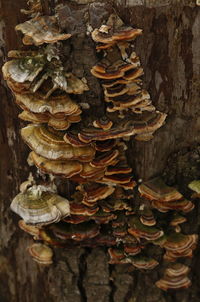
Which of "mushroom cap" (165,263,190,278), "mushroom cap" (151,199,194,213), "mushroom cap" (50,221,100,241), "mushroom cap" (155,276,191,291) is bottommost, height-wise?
"mushroom cap" (155,276,191,291)

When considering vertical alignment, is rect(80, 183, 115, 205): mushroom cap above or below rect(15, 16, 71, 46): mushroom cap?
below

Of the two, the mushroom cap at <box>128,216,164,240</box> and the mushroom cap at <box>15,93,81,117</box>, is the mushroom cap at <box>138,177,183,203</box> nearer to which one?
the mushroom cap at <box>128,216,164,240</box>

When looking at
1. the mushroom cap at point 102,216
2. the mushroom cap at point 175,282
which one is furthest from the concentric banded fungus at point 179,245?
the mushroom cap at point 102,216

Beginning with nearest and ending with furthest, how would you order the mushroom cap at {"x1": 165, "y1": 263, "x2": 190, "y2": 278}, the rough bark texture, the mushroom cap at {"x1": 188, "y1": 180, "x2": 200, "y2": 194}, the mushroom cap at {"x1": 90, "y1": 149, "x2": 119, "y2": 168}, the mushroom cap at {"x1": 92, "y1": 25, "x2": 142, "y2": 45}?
the mushroom cap at {"x1": 92, "y1": 25, "x2": 142, "y2": 45}, the rough bark texture, the mushroom cap at {"x1": 90, "y1": 149, "x2": 119, "y2": 168}, the mushroom cap at {"x1": 188, "y1": 180, "x2": 200, "y2": 194}, the mushroom cap at {"x1": 165, "y1": 263, "x2": 190, "y2": 278}

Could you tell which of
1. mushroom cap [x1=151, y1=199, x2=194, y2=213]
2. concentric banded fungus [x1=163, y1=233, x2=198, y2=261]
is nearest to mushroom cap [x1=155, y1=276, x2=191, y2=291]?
concentric banded fungus [x1=163, y1=233, x2=198, y2=261]

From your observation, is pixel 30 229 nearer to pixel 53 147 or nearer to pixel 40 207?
pixel 40 207

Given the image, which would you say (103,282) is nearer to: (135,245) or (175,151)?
(135,245)

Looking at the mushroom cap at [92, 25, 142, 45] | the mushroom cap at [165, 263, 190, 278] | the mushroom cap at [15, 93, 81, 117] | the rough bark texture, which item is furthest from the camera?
the mushroom cap at [165, 263, 190, 278]

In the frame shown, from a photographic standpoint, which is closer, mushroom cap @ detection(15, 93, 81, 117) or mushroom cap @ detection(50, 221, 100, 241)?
mushroom cap @ detection(15, 93, 81, 117)
